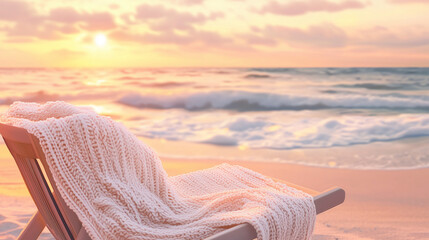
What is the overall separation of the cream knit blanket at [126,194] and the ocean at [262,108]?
272 cm

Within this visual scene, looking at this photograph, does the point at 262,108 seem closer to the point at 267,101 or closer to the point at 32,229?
the point at 267,101

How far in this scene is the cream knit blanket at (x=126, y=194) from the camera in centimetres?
140

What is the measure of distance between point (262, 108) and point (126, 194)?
24.5 feet

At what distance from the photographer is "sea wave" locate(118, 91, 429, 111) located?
8789mm

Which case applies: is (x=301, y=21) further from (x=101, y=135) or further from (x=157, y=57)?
(x=101, y=135)

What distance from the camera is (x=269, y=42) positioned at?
1338cm

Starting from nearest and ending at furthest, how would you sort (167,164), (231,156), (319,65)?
(167,164) → (231,156) → (319,65)

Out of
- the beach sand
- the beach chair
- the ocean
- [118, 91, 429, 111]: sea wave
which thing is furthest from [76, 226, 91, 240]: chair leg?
[118, 91, 429, 111]: sea wave

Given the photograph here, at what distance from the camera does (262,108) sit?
8.85m

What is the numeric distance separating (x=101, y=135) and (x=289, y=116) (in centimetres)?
625

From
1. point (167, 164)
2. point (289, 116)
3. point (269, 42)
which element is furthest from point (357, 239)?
point (269, 42)

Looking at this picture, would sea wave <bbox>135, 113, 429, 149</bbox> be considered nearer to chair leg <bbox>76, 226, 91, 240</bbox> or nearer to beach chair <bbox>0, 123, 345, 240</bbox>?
beach chair <bbox>0, 123, 345, 240</bbox>

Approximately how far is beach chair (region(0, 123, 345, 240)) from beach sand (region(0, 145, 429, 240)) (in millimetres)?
992

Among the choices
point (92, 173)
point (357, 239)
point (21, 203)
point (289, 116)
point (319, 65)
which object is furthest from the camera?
point (319, 65)
